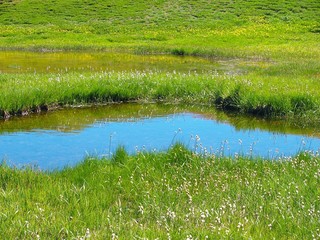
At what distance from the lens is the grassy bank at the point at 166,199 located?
6.39 metres

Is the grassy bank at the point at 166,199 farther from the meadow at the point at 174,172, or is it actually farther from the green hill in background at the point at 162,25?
the green hill in background at the point at 162,25

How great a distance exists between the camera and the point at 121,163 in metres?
9.86

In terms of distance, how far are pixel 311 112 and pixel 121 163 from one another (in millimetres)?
8349

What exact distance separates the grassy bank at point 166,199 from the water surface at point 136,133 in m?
2.04

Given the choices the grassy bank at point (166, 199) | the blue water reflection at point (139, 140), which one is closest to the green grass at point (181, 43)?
the blue water reflection at point (139, 140)

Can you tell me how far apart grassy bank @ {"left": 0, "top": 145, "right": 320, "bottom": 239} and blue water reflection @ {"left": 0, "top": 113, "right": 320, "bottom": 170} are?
205 cm

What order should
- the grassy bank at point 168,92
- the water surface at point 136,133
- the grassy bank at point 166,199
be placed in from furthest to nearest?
the grassy bank at point 168,92, the water surface at point 136,133, the grassy bank at point 166,199

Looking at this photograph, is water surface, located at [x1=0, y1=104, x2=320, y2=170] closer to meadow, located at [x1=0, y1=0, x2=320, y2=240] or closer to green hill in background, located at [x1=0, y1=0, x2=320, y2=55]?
meadow, located at [x1=0, y1=0, x2=320, y2=240]

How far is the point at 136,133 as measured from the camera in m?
14.8

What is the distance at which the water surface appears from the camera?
41.3ft

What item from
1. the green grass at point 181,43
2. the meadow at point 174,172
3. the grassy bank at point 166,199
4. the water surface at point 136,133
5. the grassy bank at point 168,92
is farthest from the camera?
the green grass at point 181,43

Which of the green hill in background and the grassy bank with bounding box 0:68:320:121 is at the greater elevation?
the grassy bank with bounding box 0:68:320:121

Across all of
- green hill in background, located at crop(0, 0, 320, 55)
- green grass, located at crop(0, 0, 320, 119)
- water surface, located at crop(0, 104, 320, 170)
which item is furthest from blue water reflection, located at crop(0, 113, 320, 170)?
green hill in background, located at crop(0, 0, 320, 55)

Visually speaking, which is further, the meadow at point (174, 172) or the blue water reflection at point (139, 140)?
the blue water reflection at point (139, 140)
